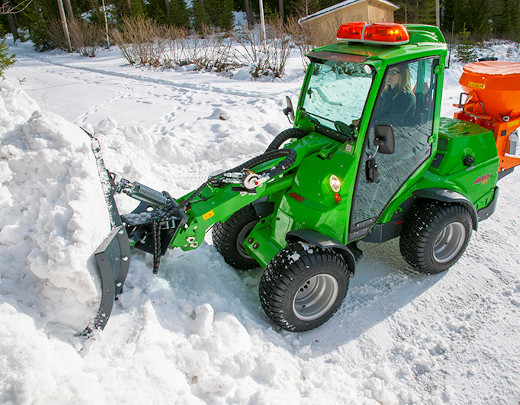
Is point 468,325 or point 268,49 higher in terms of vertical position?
point 268,49

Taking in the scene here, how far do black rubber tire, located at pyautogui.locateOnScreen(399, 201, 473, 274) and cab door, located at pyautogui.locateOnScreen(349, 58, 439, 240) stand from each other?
352 mm

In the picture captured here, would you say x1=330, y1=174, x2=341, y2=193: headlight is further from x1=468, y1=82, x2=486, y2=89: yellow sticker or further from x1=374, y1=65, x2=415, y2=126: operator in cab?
x1=468, y1=82, x2=486, y2=89: yellow sticker

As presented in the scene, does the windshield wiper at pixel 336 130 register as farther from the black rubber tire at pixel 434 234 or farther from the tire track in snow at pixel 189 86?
the tire track in snow at pixel 189 86

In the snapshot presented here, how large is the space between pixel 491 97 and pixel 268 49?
11746mm

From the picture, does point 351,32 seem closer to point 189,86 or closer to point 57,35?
point 189,86

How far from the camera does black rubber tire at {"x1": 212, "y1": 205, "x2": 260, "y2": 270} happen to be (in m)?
3.94

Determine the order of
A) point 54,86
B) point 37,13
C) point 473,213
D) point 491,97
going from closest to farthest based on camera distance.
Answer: point 473,213
point 491,97
point 54,86
point 37,13

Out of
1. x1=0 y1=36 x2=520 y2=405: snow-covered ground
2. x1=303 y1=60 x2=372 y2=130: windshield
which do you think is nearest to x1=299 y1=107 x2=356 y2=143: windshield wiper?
x1=303 y1=60 x2=372 y2=130: windshield

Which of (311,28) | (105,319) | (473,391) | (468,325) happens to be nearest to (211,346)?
(105,319)

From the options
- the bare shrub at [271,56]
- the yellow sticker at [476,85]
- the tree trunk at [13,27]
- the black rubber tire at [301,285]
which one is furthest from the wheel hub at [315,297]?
the tree trunk at [13,27]

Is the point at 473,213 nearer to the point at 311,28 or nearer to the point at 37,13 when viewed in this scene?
the point at 311,28

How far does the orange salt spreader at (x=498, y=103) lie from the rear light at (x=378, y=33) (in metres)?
1.59

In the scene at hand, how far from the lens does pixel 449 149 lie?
397cm

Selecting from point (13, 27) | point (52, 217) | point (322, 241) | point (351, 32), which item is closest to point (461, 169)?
point (351, 32)
